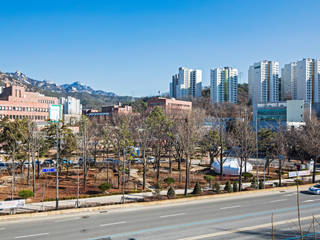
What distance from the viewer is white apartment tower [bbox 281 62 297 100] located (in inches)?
5484

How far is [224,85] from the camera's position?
507 ft

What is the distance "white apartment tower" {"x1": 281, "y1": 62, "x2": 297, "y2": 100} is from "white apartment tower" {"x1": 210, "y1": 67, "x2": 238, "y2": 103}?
75.2ft

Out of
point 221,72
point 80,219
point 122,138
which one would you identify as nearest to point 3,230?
point 80,219

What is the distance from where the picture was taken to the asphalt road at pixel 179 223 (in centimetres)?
1560

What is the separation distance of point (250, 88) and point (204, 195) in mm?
133762

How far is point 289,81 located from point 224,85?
103 feet

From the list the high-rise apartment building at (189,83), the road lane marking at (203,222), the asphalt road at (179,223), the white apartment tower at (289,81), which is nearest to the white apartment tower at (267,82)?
the white apartment tower at (289,81)

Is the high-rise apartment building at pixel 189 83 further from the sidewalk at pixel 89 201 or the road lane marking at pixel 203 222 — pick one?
the road lane marking at pixel 203 222

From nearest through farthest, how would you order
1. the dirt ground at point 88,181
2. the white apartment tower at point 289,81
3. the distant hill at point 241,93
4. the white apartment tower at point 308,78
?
the dirt ground at point 88,181, the white apartment tower at point 308,78, the white apartment tower at point 289,81, the distant hill at point 241,93

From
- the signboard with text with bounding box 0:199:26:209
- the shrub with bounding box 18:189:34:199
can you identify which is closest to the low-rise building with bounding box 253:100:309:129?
the shrub with bounding box 18:189:34:199

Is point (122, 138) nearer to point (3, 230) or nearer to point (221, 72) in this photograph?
point (3, 230)

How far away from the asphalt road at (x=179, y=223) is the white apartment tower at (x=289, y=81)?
127101 mm

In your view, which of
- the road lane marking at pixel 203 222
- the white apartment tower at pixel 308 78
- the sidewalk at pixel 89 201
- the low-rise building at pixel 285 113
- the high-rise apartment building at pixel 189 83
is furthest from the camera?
the high-rise apartment building at pixel 189 83

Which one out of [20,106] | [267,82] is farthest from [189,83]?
[20,106]
